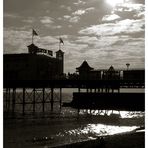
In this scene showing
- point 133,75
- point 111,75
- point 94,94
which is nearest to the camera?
point 133,75

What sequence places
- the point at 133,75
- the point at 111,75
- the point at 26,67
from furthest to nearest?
the point at 111,75
the point at 26,67
the point at 133,75

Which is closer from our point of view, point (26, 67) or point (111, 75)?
point (26, 67)

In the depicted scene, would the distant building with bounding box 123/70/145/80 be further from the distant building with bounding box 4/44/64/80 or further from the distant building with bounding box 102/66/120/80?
the distant building with bounding box 4/44/64/80

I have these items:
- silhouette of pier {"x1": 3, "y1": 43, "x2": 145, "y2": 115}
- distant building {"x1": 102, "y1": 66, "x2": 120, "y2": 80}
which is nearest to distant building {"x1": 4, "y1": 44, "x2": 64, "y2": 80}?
silhouette of pier {"x1": 3, "y1": 43, "x2": 145, "y2": 115}

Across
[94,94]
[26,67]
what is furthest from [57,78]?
[94,94]

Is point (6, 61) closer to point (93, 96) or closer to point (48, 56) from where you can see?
point (48, 56)

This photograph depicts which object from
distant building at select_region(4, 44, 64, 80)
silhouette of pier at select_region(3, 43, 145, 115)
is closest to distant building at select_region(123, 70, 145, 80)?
silhouette of pier at select_region(3, 43, 145, 115)

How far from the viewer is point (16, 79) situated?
30.9 meters

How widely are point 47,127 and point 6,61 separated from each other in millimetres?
10949

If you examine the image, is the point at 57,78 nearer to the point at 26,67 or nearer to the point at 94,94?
the point at 26,67

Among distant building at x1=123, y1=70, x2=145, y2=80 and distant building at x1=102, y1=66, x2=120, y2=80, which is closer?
distant building at x1=123, y1=70, x2=145, y2=80

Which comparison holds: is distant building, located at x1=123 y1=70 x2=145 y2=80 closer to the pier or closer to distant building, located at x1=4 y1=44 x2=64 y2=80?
the pier

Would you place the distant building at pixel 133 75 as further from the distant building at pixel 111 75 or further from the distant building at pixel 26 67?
the distant building at pixel 26 67

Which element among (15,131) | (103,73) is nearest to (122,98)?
(103,73)
